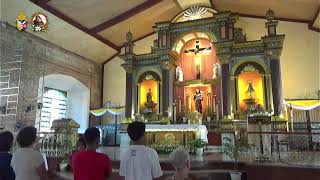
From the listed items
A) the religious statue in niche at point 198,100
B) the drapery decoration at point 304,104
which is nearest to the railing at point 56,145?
the religious statue in niche at point 198,100

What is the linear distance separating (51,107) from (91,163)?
13.5 metres

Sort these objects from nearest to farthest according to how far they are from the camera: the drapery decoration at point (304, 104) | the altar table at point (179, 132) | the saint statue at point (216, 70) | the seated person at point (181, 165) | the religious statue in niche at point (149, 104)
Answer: the seated person at point (181, 165)
the altar table at point (179, 132)
the drapery decoration at point (304, 104)
the saint statue at point (216, 70)
the religious statue in niche at point (149, 104)

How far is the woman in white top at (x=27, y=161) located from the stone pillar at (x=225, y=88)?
390 inches

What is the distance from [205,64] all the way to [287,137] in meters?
5.11

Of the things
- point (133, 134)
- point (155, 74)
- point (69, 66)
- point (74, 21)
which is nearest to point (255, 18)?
point (155, 74)

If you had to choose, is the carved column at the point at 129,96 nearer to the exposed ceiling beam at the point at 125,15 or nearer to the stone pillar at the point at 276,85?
the exposed ceiling beam at the point at 125,15

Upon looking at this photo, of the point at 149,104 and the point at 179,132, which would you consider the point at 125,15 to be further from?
the point at 179,132

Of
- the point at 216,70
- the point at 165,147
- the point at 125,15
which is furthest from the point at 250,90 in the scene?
the point at 125,15

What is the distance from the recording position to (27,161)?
295 centimetres

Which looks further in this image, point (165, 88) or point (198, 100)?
point (165, 88)

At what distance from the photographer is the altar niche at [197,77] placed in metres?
13.3

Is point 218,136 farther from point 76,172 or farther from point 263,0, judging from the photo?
point 76,172

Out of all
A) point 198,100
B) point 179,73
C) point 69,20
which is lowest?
point 198,100

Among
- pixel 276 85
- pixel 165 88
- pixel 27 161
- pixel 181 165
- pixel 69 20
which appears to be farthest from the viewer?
pixel 165 88
